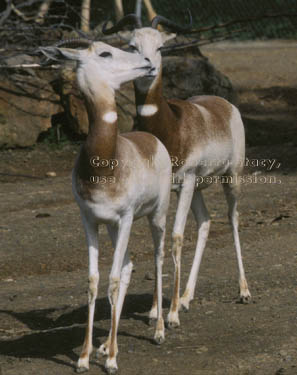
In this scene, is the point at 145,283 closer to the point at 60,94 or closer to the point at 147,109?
the point at 147,109

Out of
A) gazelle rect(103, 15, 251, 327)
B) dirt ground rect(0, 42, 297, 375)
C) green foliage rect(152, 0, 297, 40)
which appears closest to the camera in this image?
dirt ground rect(0, 42, 297, 375)

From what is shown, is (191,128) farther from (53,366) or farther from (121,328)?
(53,366)

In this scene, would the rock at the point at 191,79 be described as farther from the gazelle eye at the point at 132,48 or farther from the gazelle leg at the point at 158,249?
the gazelle leg at the point at 158,249

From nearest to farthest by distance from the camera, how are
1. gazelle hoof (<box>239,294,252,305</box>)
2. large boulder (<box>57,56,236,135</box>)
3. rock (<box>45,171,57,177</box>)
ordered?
1. gazelle hoof (<box>239,294,252,305</box>)
2. rock (<box>45,171,57,177</box>)
3. large boulder (<box>57,56,236,135</box>)

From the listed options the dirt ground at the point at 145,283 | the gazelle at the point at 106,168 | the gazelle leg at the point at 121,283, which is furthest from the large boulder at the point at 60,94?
the gazelle at the point at 106,168

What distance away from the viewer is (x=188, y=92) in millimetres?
12984

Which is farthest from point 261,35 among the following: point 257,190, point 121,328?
point 121,328

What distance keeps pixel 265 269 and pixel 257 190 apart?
3.33 m

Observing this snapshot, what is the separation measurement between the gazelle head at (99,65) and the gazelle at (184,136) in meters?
0.76

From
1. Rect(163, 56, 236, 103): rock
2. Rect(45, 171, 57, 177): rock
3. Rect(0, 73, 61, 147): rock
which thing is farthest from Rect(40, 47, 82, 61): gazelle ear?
Rect(163, 56, 236, 103): rock

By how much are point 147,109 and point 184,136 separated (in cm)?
33

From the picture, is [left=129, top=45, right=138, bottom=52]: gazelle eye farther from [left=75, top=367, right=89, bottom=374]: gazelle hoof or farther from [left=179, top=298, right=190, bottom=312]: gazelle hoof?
[left=75, top=367, right=89, bottom=374]: gazelle hoof

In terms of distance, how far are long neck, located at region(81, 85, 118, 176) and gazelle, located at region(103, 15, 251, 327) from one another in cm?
93

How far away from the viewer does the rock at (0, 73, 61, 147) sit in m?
12.6
